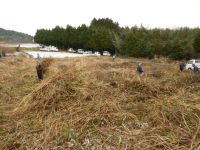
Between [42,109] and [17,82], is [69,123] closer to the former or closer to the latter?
[42,109]

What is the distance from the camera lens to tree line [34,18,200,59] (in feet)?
137

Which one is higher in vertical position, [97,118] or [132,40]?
[132,40]

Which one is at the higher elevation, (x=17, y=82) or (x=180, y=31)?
(x=180, y=31)

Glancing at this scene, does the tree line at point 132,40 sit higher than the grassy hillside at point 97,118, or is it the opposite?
the tree line at point 132,40

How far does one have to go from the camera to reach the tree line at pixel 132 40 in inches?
1639

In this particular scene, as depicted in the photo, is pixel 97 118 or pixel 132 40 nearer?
pixel 97 118

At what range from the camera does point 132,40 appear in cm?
4478

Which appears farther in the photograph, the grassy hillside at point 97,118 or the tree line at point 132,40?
the tree line at point 132,40

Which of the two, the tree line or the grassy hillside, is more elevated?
the tree line

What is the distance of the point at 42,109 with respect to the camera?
24.8ft

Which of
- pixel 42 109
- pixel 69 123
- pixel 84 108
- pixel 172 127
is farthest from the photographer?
pixel 42 109

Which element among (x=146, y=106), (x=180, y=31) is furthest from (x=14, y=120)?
(x=180, y=31)

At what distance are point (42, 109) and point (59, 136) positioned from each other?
2.02 metres

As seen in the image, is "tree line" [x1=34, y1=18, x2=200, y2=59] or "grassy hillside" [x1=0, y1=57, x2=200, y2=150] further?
"tree line" [x1=34, y1=18, x2=200, y2=59]
